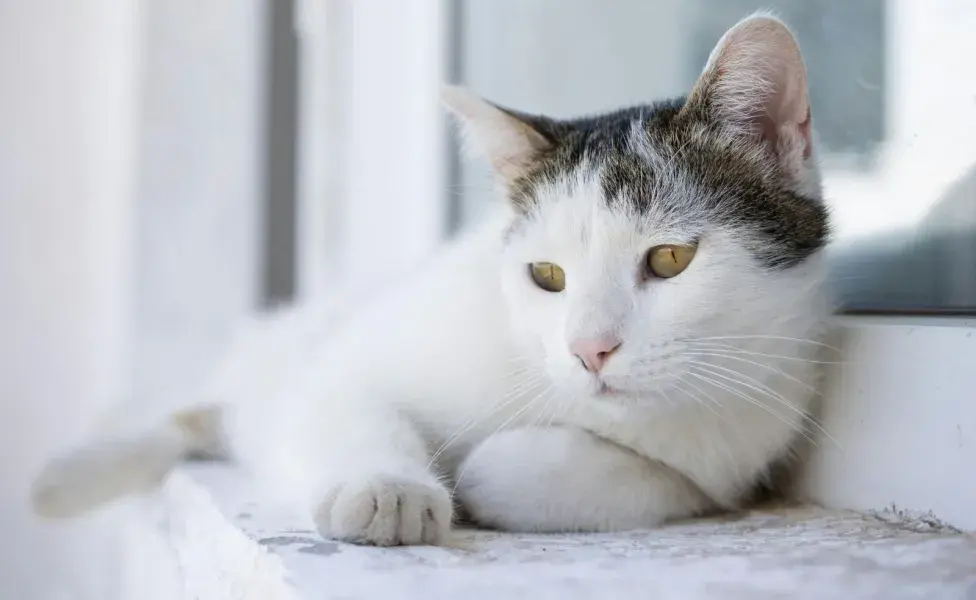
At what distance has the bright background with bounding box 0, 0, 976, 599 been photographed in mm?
2047

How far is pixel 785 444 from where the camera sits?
3.48ft

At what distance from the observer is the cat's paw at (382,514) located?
0.77 m

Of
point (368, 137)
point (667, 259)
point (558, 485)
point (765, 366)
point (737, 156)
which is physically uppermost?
A: point (368, 137)

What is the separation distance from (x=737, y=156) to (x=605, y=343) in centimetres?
30

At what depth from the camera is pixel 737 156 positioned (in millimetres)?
995

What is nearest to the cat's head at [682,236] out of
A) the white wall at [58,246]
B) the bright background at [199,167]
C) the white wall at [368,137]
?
the bright background at [199,167]

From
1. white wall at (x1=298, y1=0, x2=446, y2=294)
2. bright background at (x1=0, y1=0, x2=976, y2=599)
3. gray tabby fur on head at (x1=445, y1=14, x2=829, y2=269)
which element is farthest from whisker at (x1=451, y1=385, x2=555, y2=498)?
white wall at (x1=298, y1=0, x2=446, y2=294)

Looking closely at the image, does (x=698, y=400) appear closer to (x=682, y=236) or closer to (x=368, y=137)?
(x=682, y=236)

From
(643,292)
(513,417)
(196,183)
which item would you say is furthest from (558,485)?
(196,183)

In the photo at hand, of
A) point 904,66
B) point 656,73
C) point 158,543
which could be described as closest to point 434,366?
point 158,543

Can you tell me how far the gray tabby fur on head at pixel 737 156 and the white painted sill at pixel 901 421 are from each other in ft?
0.46

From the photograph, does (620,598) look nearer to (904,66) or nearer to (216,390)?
(904,66)

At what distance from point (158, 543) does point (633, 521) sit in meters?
0.75

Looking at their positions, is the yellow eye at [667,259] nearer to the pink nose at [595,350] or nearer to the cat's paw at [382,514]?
the pink nose at [595,350]
